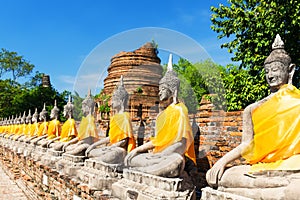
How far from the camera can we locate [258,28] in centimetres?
848

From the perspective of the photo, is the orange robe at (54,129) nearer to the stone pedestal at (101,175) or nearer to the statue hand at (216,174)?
the stone pedestal at (101,175)

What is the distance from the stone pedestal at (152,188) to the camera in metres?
3.65

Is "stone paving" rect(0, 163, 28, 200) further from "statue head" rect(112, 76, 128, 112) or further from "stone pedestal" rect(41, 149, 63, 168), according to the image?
"statue head" rect(112, 76, 128, 112)

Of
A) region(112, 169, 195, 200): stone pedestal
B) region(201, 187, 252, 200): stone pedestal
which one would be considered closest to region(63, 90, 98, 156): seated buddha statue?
region(112, 169, 195, 200): stone pedestal

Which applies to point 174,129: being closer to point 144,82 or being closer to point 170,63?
point 170,63

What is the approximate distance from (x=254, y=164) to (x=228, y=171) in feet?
0.83

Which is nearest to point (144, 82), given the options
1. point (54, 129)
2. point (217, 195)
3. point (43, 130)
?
point (217, 195)

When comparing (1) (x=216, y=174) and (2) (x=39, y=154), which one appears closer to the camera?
(1) (x=216, y=174)

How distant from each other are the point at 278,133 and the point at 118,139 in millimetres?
3345

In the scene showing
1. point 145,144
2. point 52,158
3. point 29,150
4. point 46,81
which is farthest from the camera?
point 46,81

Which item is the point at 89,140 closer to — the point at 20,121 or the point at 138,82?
the point at 138,82

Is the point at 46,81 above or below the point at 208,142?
above

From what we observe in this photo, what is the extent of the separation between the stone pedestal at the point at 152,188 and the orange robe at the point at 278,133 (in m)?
0.95

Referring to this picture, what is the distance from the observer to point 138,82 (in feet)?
21.6
